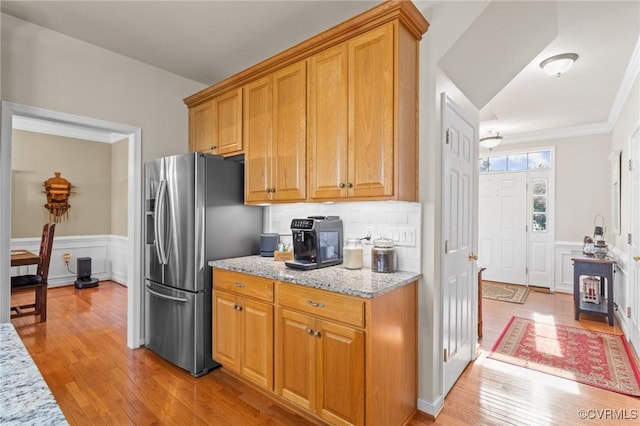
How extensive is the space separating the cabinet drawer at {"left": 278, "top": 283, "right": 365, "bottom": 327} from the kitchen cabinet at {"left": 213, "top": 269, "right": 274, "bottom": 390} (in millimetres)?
180

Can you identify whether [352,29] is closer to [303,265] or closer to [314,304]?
[303,265]

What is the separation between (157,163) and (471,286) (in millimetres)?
3108

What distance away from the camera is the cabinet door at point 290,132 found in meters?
2.48

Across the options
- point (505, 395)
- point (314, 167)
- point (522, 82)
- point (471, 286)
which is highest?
point (522, 82)

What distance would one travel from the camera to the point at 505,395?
7.98 feet

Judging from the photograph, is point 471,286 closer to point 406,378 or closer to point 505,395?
point 505,395

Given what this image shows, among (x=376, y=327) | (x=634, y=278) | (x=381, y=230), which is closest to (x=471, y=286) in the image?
(x=381, y=230)

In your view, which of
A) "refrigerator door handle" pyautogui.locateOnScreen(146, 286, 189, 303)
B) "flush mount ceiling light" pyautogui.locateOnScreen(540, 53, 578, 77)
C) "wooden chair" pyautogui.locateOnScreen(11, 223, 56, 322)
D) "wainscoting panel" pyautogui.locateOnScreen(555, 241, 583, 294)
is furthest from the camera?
"wainscoting panel" pyautogui.locateOnScreen(555, 241, 583, 294)

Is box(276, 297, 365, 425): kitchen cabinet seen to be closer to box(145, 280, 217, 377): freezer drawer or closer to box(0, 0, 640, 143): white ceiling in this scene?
box(145, 280, 217, 377): freezer drawer

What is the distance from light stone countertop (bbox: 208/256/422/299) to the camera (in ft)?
5.92

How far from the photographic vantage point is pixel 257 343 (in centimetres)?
232

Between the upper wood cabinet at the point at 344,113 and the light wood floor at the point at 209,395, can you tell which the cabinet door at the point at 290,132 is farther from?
the light wood floor at the point at 209,395

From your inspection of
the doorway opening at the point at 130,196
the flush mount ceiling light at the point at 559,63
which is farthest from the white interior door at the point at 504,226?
the doorway opening at the point at 130,196

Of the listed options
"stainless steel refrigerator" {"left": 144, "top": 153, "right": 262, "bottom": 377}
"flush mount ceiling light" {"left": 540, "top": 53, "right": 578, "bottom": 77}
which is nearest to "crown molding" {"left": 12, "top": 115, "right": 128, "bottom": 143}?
"stainless steel refrigerator" {"left": 144, "top": 153, "right": 262, "bottom": 377}
